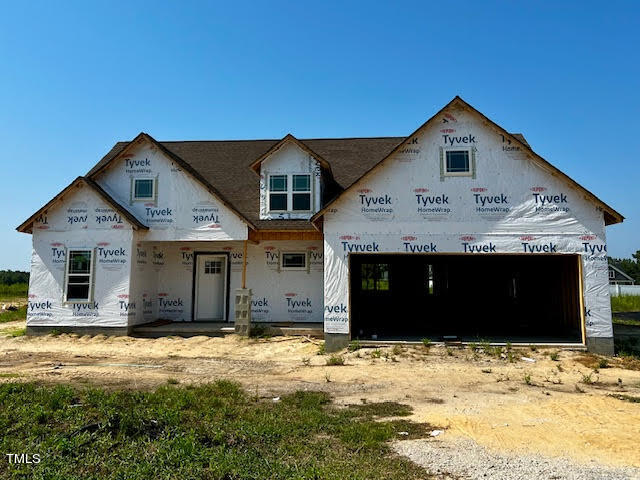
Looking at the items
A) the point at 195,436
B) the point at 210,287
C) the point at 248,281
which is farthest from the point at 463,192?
the point at 195,436

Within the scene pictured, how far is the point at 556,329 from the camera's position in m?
16.4

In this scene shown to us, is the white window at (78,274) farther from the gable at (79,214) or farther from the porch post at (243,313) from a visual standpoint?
the porch post at (243,313)

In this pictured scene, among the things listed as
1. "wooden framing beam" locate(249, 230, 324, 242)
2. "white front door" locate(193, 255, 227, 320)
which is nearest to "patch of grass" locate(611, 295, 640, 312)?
"wooden framing beam" locate(249, 230, 324, 242)

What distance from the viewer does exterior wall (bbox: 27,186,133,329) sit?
1487 cm

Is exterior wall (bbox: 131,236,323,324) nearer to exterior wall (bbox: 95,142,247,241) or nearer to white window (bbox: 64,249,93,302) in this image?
exterior wall (bbox: 95,142,247,241)

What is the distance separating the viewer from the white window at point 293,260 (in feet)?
54.4

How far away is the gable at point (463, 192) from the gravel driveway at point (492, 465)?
8.40 m

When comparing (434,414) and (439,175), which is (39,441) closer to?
(434,414)

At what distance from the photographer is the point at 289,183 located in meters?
16.1

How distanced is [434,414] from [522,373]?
14.6 feet

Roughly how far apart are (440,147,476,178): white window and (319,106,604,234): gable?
70 millimetres

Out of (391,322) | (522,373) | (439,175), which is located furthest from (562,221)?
(391,322)

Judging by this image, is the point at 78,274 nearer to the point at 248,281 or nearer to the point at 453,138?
the point at 248,281

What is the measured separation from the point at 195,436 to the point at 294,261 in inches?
448
